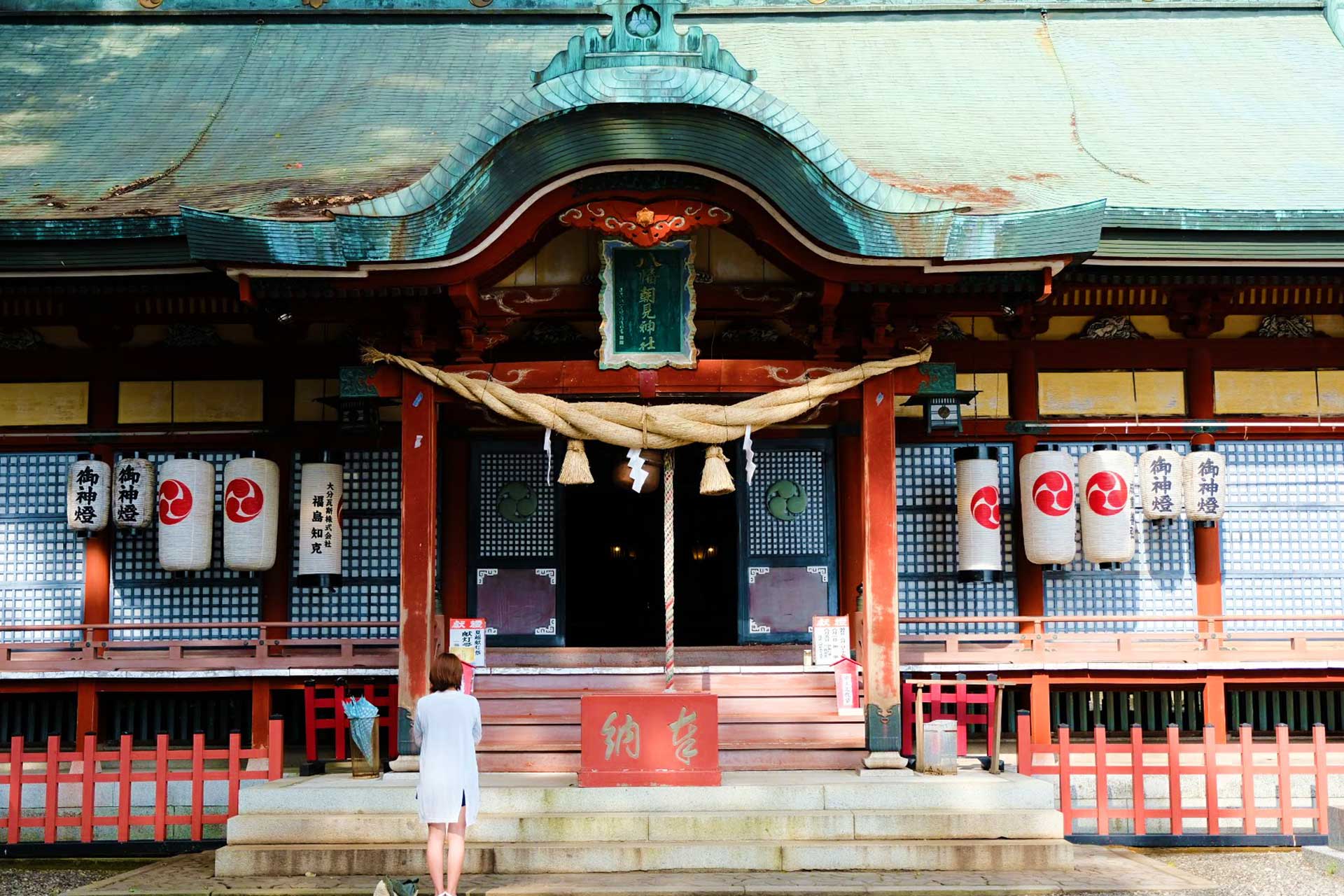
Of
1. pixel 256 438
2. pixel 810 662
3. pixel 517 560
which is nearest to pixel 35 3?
pixel 256 438

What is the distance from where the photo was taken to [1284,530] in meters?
13.0

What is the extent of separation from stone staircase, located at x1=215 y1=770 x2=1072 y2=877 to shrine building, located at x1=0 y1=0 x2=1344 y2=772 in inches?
34.5

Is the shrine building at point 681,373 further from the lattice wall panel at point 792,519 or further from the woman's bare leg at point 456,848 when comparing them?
the woman's bare leg at point 456,848

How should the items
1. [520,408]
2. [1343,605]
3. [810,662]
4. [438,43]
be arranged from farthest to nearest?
1. [438,43]
2. [1343,605]
3. [810,662]
4. [520,408]

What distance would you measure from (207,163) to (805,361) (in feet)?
21.8

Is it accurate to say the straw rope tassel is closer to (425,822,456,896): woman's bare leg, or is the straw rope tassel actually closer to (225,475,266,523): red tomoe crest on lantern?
(425,822,456,896): woman's bare leg

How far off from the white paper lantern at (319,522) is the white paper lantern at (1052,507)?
6562 mm

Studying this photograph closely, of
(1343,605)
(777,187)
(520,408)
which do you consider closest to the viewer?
(777,187)

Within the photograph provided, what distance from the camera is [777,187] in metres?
Answer: 9.83

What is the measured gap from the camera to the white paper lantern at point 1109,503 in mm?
12320

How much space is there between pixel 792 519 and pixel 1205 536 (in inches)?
157

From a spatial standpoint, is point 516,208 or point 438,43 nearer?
point 516,208

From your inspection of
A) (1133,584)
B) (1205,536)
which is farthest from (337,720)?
(1205,536)

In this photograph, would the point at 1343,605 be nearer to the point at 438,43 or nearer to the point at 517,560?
the point at 517,560
